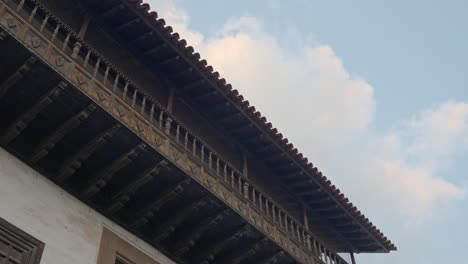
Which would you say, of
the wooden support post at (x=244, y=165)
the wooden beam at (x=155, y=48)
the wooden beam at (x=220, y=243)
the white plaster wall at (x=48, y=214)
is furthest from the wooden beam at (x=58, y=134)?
the wooden support post at (x=244, y=165)

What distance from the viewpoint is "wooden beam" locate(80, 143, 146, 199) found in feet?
30.1

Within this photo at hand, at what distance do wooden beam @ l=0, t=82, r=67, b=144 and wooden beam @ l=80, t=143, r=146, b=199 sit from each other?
A: 141 centimetres

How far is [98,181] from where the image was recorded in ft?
30.5

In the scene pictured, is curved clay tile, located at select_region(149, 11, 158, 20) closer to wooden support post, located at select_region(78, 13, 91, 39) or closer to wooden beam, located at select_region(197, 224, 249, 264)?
wooden support post, located at select_region(78, 13, 91, 39)

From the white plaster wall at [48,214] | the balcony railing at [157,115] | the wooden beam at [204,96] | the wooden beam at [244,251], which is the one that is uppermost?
the wooden beam at [204,96]

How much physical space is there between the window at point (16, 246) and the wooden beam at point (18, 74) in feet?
5.96

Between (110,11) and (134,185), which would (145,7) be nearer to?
(110,11)

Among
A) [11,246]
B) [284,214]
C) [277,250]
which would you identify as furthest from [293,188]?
[11,246]

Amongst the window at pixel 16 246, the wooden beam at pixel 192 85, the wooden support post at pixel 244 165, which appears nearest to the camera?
the window at pixel 16 246

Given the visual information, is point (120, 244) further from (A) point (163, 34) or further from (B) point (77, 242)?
(A) point (163, 34)

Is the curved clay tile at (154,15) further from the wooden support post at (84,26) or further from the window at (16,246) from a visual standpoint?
the window at (16,246)

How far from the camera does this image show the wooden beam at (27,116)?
827 cm

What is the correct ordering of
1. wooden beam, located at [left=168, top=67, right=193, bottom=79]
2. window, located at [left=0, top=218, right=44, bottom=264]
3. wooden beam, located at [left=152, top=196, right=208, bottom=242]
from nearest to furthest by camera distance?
window, located at [left=0, top=218, right=44, bottom=264] → wooden beam, located at [left=152, top=196, right=208, bottom=242] → wooden beam, located at [left=168, top=67, right=193, bottom=79]

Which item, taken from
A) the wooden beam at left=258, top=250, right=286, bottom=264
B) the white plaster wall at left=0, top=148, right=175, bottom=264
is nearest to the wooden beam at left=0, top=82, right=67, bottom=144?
the white plaster wall at left=0, top=148, right=175, bottom=264
